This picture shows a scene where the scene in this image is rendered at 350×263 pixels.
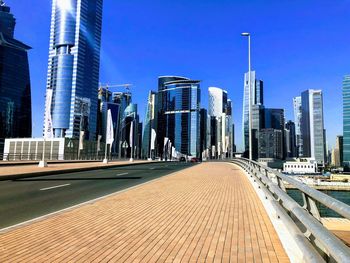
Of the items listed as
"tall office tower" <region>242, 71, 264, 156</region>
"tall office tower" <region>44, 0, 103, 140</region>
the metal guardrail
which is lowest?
the metal guardrail

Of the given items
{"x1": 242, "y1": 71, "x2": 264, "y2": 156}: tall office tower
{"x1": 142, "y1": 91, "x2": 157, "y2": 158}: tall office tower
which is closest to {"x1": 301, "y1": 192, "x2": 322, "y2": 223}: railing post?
{"x1": 242, "y1": 71, "x2": 264, "y2": 156}: tall office tower

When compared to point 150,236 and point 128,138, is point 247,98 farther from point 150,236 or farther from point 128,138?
point 128,138

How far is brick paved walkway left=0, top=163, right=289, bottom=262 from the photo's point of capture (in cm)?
548

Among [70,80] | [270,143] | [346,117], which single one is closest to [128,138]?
[70,80]

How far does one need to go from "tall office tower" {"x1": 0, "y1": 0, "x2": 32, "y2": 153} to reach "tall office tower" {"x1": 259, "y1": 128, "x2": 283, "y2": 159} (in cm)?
11246

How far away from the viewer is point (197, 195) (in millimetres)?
13219

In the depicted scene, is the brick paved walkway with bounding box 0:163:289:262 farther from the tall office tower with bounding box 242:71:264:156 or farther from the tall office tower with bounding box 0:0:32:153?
the tall office tower with bounding box 0:0:32:153

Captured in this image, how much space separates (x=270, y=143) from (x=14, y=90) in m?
125

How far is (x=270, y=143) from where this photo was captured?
184m

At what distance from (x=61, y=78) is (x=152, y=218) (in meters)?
187

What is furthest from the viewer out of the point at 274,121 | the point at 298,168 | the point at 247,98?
the point at 274,121

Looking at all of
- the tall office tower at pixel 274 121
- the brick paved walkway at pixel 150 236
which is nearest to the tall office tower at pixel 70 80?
the tall office tower at pixel 274 121

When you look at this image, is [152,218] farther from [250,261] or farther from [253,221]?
[250,261]

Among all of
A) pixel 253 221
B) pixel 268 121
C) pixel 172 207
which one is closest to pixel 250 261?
pixel 253 221
